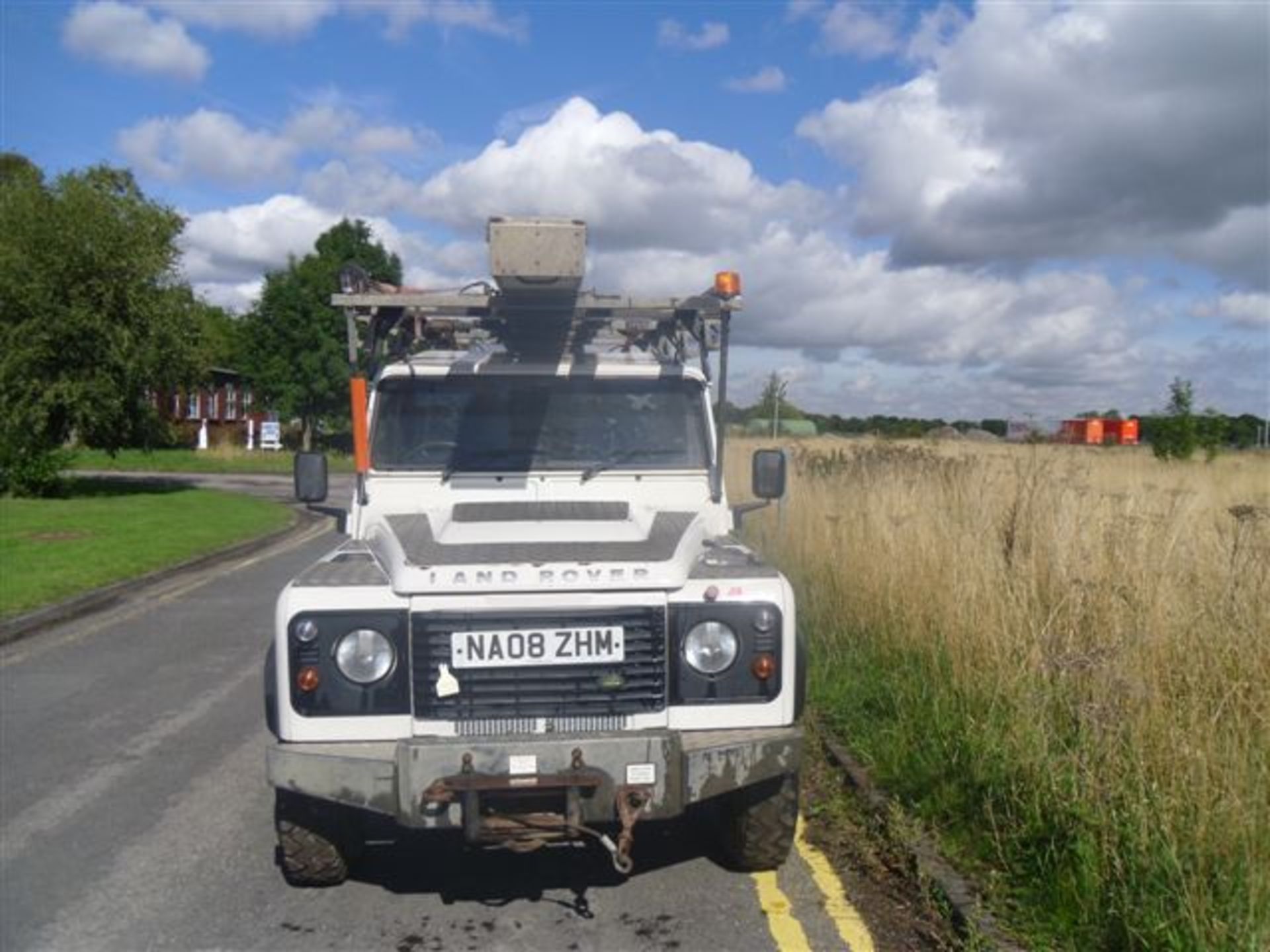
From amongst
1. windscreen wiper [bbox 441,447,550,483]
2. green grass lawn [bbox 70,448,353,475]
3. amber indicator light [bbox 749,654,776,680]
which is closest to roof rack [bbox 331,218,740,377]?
windscreen wiper [bbox 441,447,550,483]

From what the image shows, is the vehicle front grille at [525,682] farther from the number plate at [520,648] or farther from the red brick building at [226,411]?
the red brick building at [226,411]

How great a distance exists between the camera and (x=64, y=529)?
1906 centimetres

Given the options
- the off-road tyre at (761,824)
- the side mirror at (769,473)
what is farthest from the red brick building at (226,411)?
the off-road tyre at (761,824)

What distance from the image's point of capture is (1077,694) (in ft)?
17.1

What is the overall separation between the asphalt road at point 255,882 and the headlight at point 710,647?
98 centimetres

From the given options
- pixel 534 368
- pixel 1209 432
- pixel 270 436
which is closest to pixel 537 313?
pixel 534 368

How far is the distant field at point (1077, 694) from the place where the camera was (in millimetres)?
3975

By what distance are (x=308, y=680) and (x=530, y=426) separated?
2.11m

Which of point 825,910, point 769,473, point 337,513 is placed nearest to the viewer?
point 825,910

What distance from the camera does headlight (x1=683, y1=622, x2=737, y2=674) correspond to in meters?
4.50

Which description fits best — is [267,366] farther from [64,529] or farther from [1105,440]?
[1105,440]

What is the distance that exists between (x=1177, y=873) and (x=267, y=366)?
48202 mm

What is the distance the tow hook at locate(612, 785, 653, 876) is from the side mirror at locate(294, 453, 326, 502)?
2846 millimetres

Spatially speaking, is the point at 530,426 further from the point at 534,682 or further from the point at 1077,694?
the point at 1077,694
